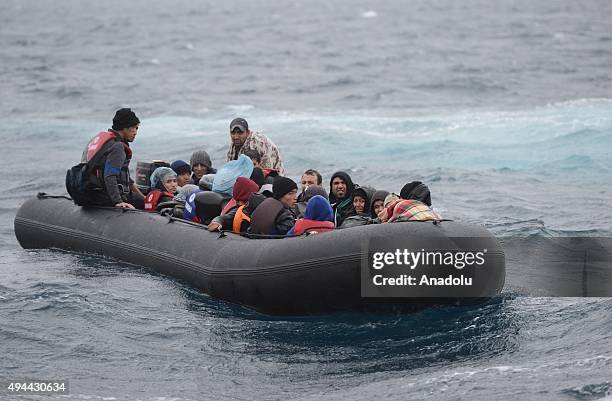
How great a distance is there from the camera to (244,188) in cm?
1023

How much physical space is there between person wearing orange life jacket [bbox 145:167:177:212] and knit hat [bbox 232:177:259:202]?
160cm

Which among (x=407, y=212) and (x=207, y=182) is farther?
(x=207, y=182)

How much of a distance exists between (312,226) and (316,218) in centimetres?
10

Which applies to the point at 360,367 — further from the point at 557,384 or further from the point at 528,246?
the point at 528,246

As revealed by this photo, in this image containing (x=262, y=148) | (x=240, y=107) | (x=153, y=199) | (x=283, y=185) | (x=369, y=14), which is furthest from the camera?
(x=369, y=14)

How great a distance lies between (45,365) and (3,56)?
119 feet

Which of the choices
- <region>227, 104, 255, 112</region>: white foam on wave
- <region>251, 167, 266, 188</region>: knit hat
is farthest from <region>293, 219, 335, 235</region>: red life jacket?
<region>227, 104, 255, 112</region>: white foam on wave

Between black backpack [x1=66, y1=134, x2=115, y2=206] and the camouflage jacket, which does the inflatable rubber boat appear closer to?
black backpack [x1=66, y1=134, x2=115, y2=206]

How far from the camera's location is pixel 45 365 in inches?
328

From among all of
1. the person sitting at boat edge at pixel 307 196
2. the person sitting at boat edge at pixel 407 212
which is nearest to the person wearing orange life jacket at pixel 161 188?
the person sitting at boat edge at pixel 307 196

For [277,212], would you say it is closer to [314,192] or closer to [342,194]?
[314,192]

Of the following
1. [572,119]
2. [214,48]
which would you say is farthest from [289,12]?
[572,119]

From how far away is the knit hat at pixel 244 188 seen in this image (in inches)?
403

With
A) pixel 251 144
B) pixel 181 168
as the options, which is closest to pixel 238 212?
pixel 181 168
